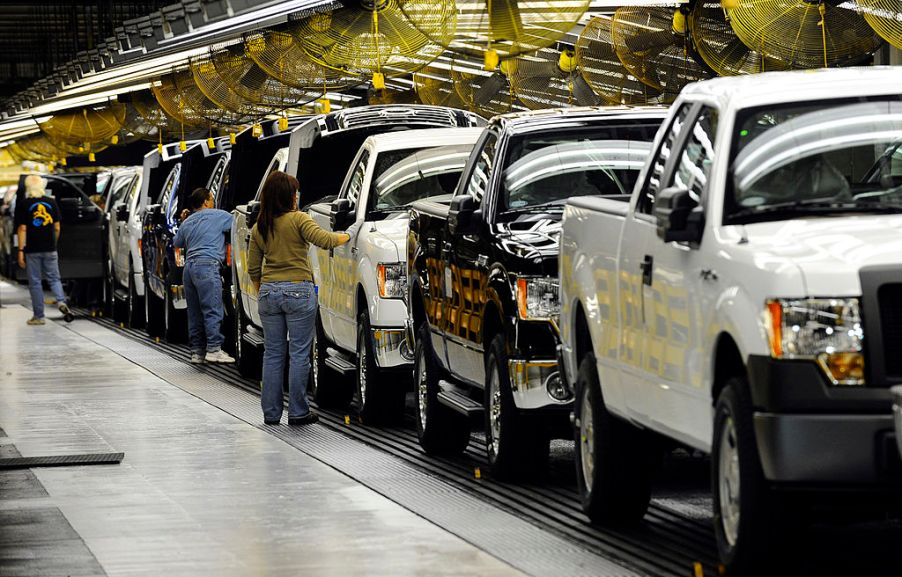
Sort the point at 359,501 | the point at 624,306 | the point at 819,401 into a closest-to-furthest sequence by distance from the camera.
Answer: the point at 819,401, the point at 624,306, the point at 359,501

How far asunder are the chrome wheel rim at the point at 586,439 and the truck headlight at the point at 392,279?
4252mm

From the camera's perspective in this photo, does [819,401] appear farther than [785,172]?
No

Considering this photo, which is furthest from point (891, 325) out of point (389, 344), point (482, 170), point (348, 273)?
point (348, 273)

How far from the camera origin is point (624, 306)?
340 inches

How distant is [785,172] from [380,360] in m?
6.06

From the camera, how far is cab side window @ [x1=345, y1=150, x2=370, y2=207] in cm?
1458

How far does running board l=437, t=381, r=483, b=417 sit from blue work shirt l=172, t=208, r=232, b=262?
329 inches

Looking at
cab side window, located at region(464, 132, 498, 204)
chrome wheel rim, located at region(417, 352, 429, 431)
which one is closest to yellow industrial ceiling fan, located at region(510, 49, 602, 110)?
chrome wheel rim, located at region(417, 352, 429, 431)

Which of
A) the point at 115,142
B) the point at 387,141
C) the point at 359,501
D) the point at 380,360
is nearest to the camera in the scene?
the point at 359,501

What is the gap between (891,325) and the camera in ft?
22.2

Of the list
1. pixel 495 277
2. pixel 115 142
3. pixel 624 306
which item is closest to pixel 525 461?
pixel 495 277

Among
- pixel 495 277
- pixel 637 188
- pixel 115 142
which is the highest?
pixel 637 188

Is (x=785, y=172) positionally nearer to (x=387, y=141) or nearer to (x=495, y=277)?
(x=495, y=277)

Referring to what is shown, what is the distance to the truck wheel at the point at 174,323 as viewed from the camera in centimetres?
2338
